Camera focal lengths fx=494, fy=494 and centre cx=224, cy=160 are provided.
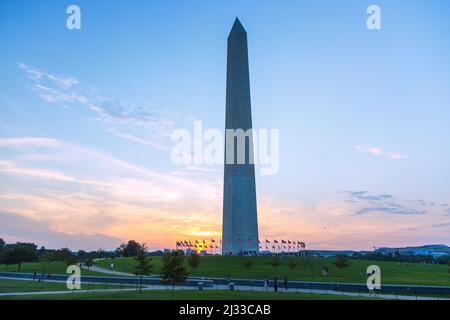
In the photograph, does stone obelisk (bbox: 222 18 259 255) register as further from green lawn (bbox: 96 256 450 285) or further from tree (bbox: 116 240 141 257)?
tree (bbox: 116 240 141 257)

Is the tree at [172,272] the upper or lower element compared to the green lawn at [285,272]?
upper

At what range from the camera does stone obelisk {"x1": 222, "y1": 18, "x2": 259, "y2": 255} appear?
247 feet

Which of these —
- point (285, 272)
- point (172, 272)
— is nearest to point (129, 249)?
point (285, 272)

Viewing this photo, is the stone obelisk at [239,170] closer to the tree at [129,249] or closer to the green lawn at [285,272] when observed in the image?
the green lawn at [285,272]

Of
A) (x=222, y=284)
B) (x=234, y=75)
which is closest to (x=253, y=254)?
(x=234, y=75)

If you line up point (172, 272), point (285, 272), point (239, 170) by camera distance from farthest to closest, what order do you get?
point (239, 170) → point (285, 272) → point (172, 272)

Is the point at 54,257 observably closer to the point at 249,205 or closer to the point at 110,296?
the point at 249,205

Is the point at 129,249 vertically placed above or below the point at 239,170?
below

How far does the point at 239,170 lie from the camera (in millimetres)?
75812

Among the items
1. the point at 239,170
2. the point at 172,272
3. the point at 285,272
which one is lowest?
the point at 285,272

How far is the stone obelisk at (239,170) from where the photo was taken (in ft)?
247

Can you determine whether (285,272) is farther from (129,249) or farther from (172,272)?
(129,249)

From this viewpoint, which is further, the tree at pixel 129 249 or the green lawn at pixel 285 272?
the tree at pixel 129 249

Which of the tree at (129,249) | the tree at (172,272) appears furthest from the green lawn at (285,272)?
the tree at (129,249)
